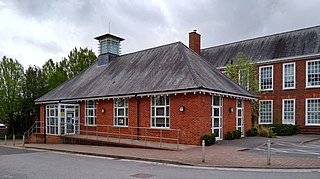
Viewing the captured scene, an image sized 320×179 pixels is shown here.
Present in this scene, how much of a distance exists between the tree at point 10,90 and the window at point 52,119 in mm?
12697

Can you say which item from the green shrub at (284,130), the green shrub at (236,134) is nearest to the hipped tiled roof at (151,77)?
the green shrub at (236,134)

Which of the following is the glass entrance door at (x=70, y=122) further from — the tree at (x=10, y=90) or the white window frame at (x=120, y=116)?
the tree at (x=10, y=90)

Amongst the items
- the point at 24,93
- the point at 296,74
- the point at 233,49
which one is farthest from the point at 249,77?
the point at 24,93

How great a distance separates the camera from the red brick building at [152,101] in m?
16.1

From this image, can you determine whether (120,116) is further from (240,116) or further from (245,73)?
(245,73)

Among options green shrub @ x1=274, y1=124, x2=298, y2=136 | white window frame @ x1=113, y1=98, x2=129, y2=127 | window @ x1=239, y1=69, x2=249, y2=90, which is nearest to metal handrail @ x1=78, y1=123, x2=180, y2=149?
white window frame @ x1=113, y1=98, x2=129, y2=127

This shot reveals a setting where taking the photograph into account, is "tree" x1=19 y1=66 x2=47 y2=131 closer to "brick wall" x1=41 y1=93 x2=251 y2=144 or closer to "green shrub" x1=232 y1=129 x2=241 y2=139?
"brick wall" x1=41 y1=93 x2=251 y2=144

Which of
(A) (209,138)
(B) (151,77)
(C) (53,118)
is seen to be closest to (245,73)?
(B) (151,77)

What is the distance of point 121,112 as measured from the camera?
19766 millimetres

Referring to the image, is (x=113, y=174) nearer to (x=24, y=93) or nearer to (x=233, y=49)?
(x=233, y=49)

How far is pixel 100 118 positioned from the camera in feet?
69.5

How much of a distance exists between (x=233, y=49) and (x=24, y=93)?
24820 mm

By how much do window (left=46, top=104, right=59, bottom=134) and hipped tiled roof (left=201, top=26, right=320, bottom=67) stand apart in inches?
688

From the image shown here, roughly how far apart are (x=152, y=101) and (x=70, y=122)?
859 cm
